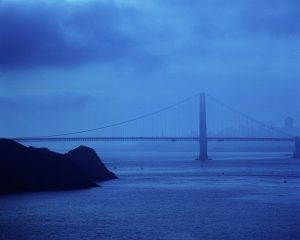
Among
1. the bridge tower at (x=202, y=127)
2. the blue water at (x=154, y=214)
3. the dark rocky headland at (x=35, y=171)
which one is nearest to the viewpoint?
the blue water at (x=154, y=214)

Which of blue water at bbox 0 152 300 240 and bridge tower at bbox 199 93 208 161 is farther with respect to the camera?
bridge tower at bbox 199 93 208 161

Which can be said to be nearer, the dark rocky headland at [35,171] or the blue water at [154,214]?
the blue water at [154,214]

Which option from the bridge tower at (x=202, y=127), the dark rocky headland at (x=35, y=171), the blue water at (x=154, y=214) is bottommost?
Result: the blue water at (x=154, y=214)

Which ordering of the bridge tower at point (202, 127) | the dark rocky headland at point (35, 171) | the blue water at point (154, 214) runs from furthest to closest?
the bridge tower at point (202, 127) → the dark rocky headland at point (35, 171) → the blue water at point (154, 214)

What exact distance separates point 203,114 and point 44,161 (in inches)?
1940

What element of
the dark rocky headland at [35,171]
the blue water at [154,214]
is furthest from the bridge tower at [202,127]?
the blue water at [154,214]

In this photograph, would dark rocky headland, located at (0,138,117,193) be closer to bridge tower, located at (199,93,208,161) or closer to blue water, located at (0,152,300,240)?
blue water, located at (0,152,300,240)

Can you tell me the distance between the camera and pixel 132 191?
138 ft

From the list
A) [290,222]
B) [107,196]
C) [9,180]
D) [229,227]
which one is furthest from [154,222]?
[9,180]

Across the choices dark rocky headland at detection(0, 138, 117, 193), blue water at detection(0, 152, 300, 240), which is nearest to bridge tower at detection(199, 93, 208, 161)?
→ dark rocky headland at detection(0, 138, 117, 193)

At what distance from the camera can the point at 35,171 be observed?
1741 inches

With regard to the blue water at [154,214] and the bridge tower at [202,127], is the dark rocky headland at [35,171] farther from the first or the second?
the bridge tower at [202,127]

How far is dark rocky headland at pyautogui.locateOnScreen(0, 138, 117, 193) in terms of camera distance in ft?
139

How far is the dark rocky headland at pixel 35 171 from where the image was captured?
42.2 meters
